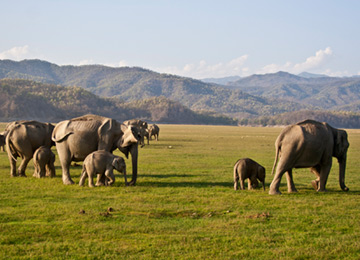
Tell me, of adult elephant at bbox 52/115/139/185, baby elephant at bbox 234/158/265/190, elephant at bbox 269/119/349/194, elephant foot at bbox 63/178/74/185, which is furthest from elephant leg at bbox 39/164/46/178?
elephant at bbox 269/119/349/194

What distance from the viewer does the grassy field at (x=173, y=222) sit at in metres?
8.68

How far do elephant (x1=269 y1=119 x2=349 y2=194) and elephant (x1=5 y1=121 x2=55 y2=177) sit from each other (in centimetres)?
890

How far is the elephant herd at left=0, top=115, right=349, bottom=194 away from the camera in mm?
14883

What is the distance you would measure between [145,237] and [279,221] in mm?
3219

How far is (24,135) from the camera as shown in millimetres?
18312

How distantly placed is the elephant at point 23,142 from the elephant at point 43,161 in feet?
2.31

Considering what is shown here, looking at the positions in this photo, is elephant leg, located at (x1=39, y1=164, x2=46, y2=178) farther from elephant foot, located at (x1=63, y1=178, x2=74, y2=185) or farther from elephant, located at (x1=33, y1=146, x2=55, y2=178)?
elephant foot, located at (x1=63, y1=178, x2=74, y2=185)

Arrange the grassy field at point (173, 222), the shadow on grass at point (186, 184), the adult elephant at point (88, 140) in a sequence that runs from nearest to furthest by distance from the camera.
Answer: the grassy field at point (173, 222) < the adult elephant at point (88, 140) < the shadow on grass at point (186, 184)

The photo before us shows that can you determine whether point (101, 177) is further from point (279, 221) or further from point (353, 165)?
point (353, 165)

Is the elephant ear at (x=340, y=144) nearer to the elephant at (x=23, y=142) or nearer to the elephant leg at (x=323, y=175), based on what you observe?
the elephant leg at (x=323, y=175)

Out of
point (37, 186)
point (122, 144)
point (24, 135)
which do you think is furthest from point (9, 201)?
point (24, 135)

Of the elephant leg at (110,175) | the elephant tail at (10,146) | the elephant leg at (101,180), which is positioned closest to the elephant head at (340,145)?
the elephant leg at (110,175)

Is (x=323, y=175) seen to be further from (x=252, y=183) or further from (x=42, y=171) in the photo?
(x=42, y=171)

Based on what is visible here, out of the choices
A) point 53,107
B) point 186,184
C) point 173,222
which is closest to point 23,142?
point 186,184
